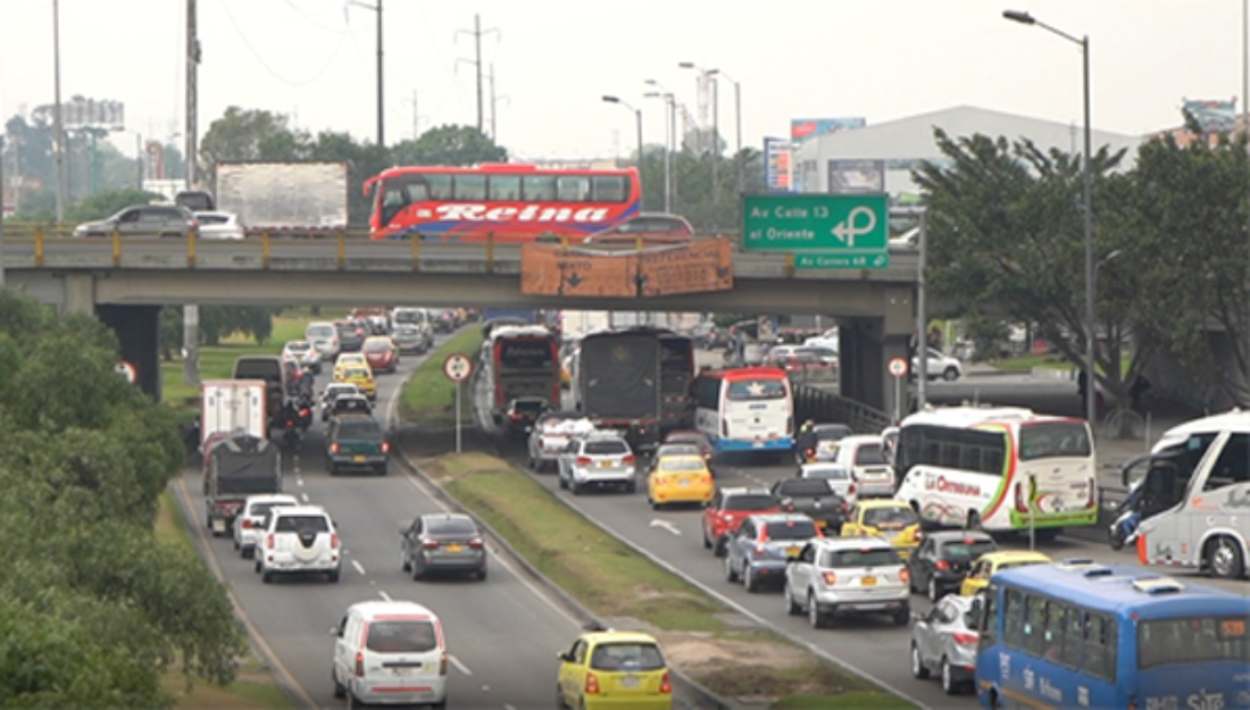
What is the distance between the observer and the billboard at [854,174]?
19000 cm

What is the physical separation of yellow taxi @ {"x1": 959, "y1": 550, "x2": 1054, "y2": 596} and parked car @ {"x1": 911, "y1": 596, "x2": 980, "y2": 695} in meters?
2.17

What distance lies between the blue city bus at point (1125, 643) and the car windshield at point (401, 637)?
26.0ft

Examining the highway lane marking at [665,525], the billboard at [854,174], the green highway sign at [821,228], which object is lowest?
the highway lane marking at [665,525]

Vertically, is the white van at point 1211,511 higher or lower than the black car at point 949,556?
higher

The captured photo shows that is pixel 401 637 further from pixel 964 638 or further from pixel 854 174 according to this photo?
pixel 854 174

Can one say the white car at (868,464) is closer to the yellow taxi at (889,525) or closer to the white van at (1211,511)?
the yellow taxi at (889,525)

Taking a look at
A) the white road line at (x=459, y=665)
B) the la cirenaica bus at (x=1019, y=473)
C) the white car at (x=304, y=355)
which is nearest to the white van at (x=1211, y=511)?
the la cirenaica bus at (x=1019, y=473)

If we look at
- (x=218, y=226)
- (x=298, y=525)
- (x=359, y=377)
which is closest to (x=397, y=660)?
(x=298, y=525)

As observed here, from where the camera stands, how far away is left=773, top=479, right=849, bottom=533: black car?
49.7m

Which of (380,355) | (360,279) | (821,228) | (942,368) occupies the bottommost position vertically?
(942,368)

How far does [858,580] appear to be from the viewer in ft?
123

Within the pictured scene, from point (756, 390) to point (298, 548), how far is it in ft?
81.0

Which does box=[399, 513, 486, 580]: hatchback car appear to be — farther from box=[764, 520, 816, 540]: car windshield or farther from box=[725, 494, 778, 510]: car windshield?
box=[764, 520, 816, 540]: car windshield

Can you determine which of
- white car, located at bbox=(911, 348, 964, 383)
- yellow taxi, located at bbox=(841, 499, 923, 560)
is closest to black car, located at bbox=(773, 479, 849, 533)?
yellow taxi, located at bbox=(841, 499, 923, 560)
